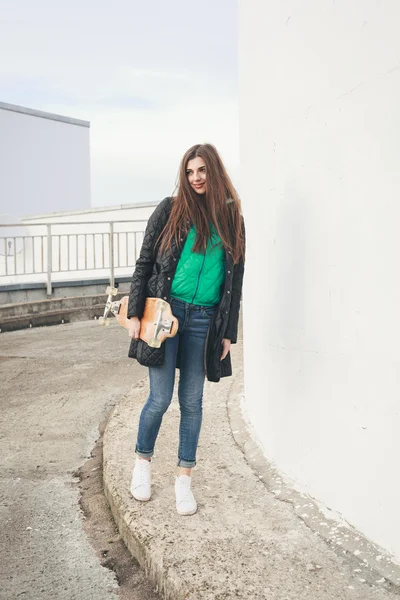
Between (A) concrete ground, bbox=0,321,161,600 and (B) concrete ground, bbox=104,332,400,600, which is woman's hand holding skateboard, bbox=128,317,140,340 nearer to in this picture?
(B) concrete ground, bbox=104,332,400,600

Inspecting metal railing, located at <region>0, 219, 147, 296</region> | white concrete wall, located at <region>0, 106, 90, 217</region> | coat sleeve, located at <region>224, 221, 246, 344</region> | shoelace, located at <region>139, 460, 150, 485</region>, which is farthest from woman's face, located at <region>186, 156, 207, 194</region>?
white concrete wall, located at <region>0, 106, 90, 217</region>

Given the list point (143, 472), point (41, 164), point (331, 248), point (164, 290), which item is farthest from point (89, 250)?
point (41, 164)

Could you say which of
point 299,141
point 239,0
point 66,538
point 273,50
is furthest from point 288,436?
point 239,0

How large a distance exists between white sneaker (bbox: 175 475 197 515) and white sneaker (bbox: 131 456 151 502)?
0.55ft

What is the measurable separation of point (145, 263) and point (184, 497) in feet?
3.70

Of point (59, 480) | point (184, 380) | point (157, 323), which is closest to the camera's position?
point (157, 323)

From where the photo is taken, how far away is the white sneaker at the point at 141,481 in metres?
3.48

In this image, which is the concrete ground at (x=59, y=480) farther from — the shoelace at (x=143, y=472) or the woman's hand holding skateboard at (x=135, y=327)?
the woman's hand holding skateboard at (x=135, y=327)

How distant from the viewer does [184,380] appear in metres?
3.47

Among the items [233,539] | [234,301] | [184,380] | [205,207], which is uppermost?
[205,207]

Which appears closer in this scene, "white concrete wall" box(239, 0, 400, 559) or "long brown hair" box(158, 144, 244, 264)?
"white concrete wall" box(239, 0, 400, 559)

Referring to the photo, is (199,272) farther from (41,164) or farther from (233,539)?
(41,164)

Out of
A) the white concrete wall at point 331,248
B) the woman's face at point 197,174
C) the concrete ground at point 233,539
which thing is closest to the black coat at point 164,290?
the woman's face at point 197,174

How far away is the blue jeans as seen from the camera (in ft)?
11.1
